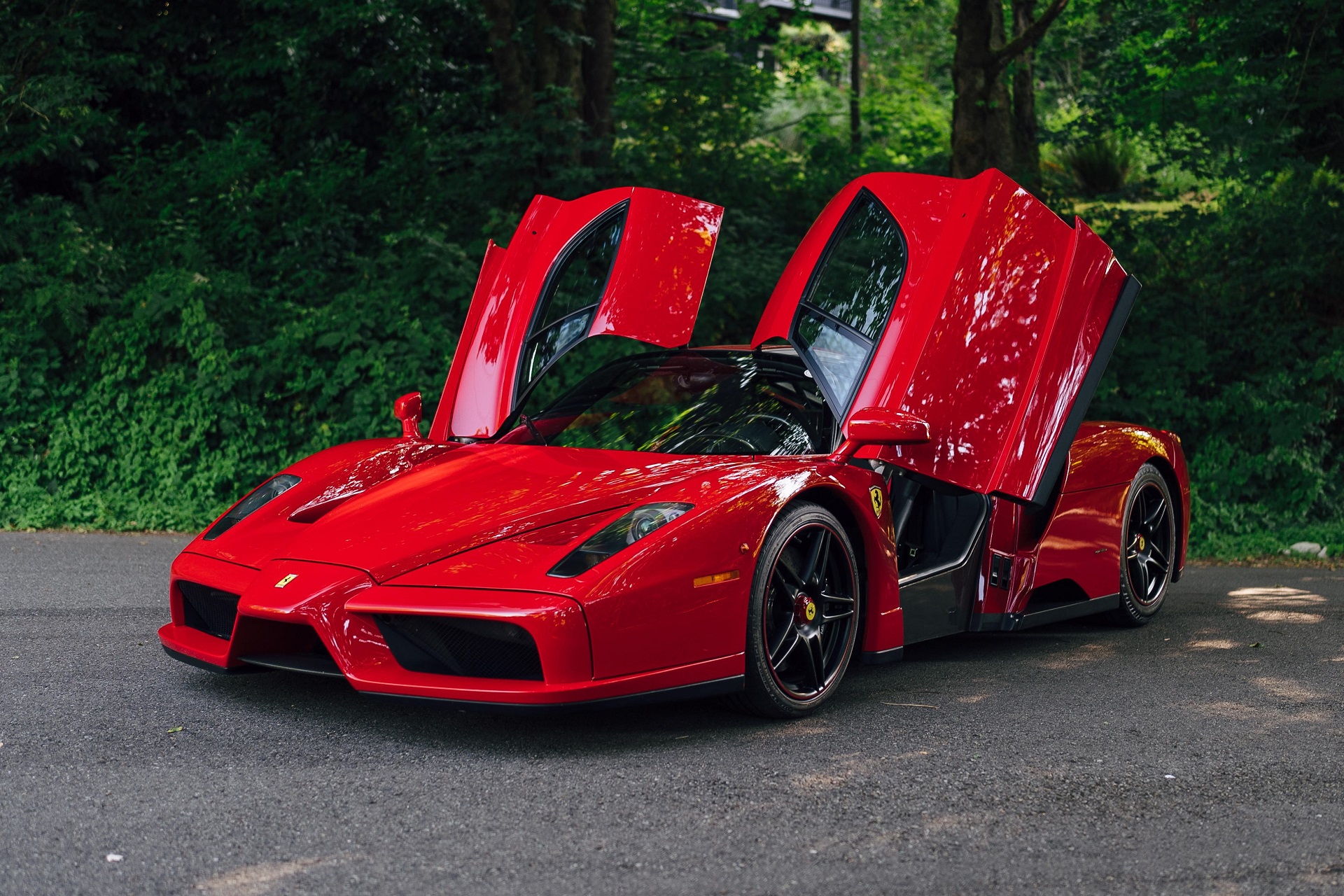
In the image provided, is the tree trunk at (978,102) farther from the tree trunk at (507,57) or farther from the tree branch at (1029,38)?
the tree trunk at (507,57)

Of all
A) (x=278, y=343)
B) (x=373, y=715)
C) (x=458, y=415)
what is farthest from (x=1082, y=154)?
(x=373, y=715)

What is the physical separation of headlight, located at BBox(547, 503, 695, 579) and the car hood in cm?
8

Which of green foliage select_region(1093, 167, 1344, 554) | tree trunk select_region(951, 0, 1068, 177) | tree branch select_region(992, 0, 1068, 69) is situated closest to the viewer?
green foliage select_region(1093, 167, 1344, 554)

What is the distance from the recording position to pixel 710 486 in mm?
4047

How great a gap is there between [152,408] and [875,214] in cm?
657

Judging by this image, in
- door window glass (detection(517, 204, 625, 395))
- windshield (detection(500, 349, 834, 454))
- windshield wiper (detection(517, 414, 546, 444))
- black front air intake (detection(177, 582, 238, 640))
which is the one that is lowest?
black front air intake (detection(177, 582, 238, 640))

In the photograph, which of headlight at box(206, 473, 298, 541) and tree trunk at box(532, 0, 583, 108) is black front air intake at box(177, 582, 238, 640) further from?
tree trunk at box(532, 0, 583, 108)

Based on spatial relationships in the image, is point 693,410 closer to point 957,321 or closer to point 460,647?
point 957,321

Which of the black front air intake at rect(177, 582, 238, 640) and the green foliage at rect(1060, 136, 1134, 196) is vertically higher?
the green foliage at rect(1060, 136, 1134, 196)

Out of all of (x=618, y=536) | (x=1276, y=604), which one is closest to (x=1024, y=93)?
(x=1276, y=604)

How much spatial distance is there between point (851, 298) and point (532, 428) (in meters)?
1.43

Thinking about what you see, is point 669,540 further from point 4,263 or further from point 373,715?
point 4,263

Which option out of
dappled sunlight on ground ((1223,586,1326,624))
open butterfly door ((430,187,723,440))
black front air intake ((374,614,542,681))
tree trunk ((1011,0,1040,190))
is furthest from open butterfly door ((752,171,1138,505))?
tree trunk ((1011,0,1040,190))

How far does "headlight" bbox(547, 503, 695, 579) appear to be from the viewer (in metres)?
3.68
